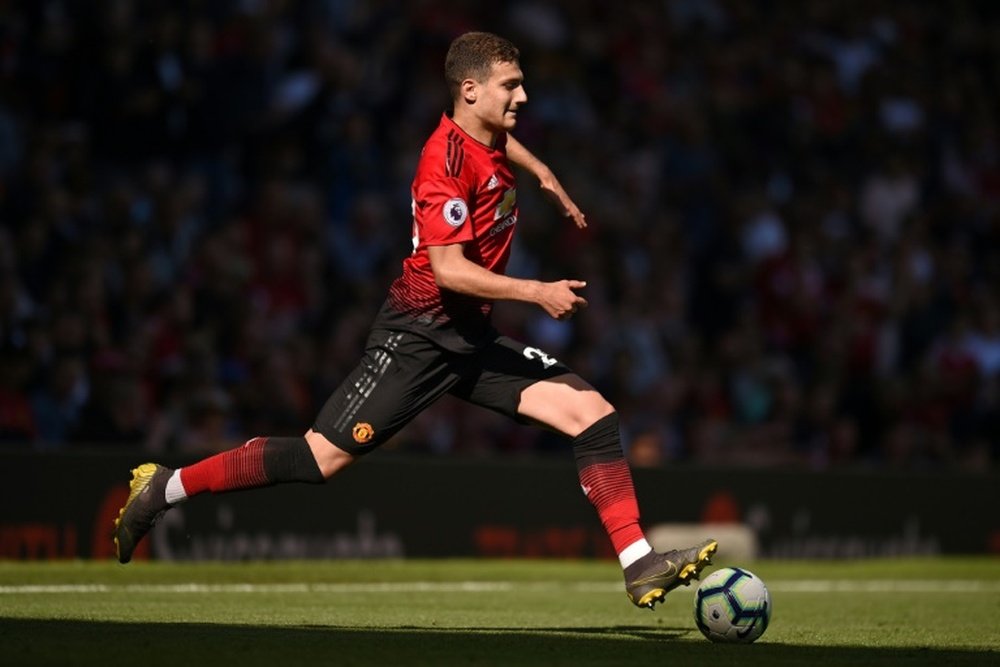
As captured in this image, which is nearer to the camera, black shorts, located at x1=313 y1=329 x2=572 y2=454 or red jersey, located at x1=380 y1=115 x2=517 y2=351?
red jersey, located at x1=380 y1=115 x2=517 y2=351

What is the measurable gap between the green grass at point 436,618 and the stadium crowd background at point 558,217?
1.91 metres

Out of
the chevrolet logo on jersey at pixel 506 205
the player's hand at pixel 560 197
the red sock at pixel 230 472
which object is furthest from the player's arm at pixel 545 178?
the red sock at pixel 230 472

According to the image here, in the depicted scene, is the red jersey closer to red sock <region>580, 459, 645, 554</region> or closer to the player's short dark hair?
the player's short dark hair

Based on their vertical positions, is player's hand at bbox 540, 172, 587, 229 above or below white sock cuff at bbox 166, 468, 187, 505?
above

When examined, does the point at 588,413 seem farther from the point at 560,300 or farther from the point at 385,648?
the point at 385,648

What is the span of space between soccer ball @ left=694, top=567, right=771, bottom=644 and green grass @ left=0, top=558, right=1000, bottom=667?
0.38 ft

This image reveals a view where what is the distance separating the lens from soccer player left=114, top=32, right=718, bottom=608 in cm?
762

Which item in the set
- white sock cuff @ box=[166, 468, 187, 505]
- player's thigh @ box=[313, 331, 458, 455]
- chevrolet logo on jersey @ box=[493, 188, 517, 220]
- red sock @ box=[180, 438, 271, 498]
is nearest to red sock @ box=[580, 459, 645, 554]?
player's thigh @ box=[313, 331, 458, 455]

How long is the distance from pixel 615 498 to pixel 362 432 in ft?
3.79

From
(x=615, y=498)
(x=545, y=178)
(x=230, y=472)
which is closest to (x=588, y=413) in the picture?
(x=615, y=498)

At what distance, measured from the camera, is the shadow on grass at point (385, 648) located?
6.14 m

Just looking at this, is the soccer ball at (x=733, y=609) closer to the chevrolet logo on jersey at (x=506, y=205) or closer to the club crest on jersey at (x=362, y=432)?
the club crest on jersey at (x=362, y=432)

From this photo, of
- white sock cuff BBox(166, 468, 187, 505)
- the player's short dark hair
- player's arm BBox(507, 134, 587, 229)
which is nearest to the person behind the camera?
the player's short dark hair

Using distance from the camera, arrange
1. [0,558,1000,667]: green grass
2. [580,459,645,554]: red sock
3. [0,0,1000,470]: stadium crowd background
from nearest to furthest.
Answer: [0,558,1000,667]: green grass
[580,459,645,554]: red sock
[0,0,1000,470]: stadium crowd background
